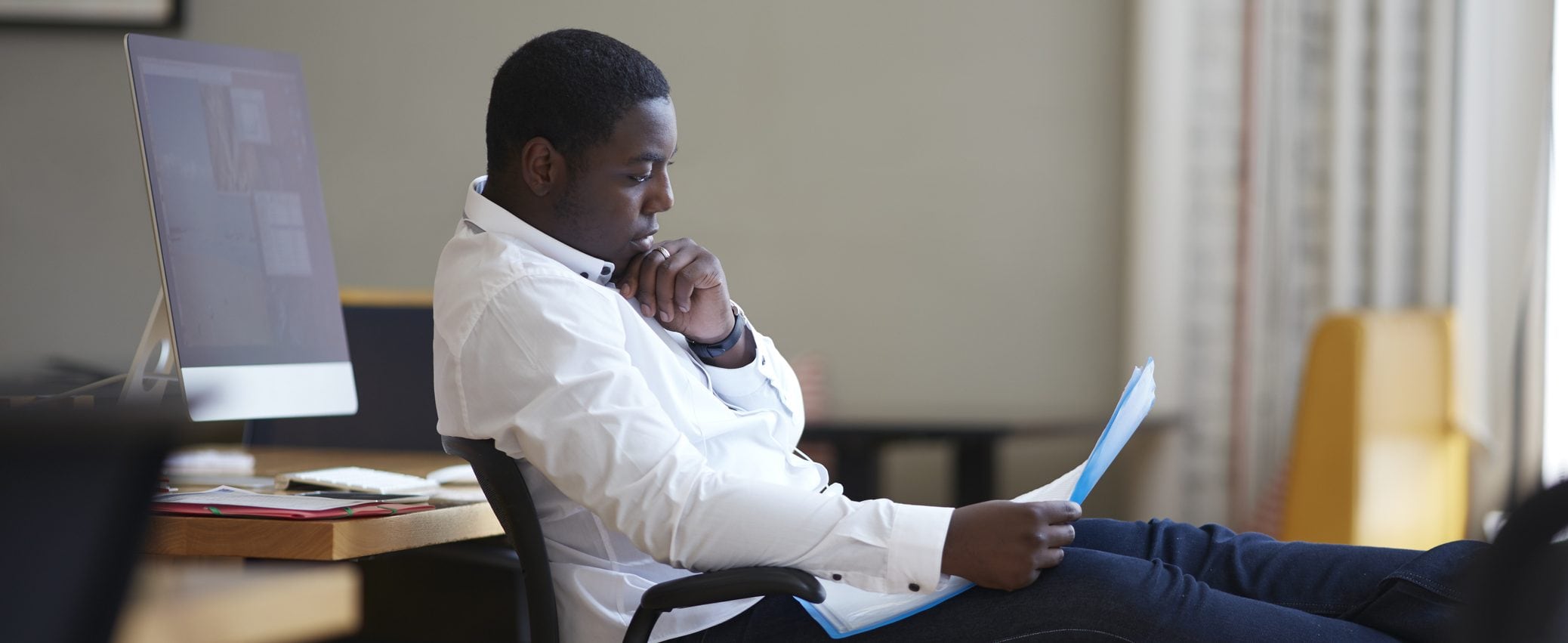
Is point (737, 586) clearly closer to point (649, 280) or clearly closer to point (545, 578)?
point (545, 578)

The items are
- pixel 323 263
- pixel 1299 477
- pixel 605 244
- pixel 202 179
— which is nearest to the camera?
pixel 605 244

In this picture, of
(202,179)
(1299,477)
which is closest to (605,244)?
(202,179)

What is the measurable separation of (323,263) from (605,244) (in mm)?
628

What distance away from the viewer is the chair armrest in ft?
3.63

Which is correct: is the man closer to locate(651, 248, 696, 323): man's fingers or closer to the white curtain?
locate(651, 248, 696, 323): man's fingers

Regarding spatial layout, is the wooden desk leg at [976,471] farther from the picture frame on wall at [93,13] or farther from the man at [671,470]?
the picture frame on wall at [93,13]

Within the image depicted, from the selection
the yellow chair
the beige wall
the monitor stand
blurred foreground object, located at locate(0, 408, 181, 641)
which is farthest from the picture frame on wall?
blurred foreground object, located at locate(0, 408, 181, 641)

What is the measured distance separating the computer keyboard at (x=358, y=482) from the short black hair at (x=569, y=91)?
42 cm

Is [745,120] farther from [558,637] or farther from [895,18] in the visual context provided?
[558,637]

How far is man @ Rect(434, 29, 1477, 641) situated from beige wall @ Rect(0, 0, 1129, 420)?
79.6 inches

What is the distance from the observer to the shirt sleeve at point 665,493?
3.80 ft

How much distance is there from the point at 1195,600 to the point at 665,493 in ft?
1.54

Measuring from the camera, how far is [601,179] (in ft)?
4.41

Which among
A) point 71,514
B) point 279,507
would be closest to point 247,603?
point 279,507
